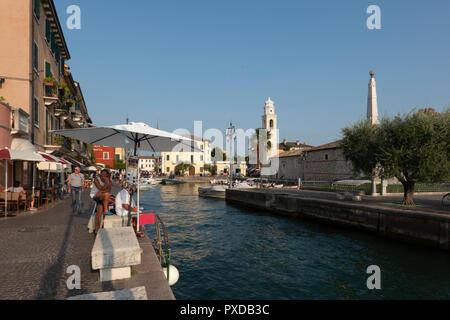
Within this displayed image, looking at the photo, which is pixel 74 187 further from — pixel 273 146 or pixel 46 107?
pixel 273 146

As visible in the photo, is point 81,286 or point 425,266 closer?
point 81,286

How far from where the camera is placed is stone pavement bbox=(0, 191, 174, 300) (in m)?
4.12

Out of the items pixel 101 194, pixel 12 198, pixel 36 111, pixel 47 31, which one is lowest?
pixel 12 198

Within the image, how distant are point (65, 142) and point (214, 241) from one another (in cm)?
1670

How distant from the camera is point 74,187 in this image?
12172mm

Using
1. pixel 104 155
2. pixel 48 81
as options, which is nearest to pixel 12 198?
pixel 48 81

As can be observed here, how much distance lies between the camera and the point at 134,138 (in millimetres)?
8328

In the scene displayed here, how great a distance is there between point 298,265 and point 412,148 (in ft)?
33.8

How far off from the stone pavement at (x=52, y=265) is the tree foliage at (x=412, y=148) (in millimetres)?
14333

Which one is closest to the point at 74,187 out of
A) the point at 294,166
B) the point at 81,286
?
the point at 81,286

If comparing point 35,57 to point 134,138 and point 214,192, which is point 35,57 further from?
point 214,192

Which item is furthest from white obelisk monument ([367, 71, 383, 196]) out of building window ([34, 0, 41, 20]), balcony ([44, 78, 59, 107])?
building window ([34, 0, 41, 20])

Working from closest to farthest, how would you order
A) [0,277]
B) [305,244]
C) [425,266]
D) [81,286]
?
[81,286] → [0,277] → [425,266] → [305,244]

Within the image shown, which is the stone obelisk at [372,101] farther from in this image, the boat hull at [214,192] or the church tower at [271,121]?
the church tower at [271,121]
